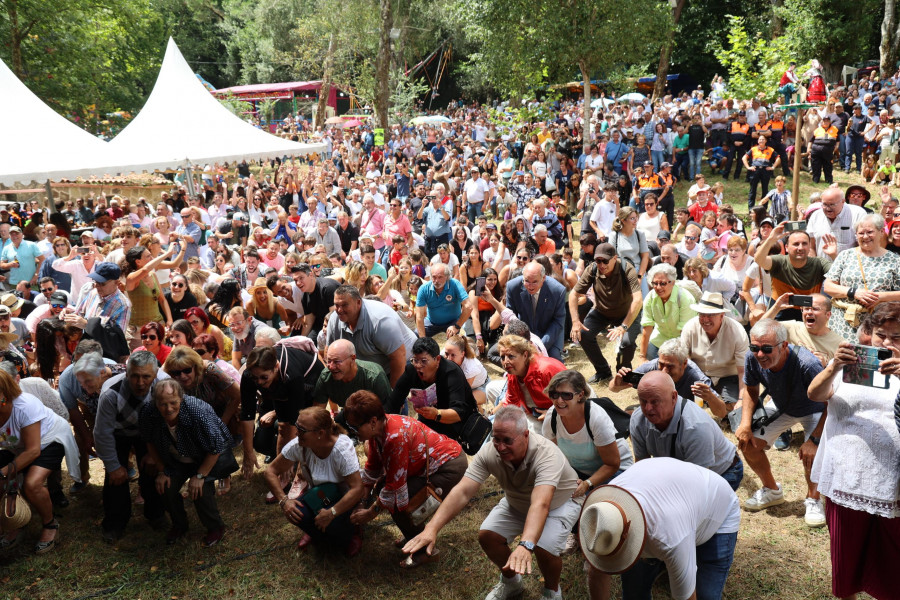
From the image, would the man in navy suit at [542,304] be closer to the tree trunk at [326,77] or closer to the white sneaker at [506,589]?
the white sneaker at [506,589]

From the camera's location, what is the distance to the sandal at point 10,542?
4.66 m

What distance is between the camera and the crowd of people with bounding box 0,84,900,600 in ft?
10.7

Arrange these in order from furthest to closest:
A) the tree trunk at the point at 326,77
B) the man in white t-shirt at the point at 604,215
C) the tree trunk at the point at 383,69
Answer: the tree trunk at the point at 326,77 → the tree trunk at the point at 383,69 → the man in white t-shirt at the point at 604,215

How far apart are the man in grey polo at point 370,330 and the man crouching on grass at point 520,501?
77.8 inches

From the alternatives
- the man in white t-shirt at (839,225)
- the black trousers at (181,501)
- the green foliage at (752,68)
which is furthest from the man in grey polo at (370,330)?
the green foliage at (752,68)

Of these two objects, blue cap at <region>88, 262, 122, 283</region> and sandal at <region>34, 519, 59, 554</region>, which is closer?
sandal at <region>34, 519, 59, 554</region>

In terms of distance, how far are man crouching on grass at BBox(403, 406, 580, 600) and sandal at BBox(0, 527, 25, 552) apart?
3060 millimetres

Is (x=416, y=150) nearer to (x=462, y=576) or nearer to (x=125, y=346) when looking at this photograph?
(x=125, y=346)

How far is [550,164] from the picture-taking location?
16188mm

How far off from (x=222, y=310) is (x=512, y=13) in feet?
38.4

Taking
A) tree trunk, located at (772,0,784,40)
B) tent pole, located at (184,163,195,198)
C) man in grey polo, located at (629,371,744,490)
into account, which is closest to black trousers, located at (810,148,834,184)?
tree trunk, located at (772,0,784,40)

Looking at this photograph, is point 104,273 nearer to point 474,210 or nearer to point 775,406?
point 775,406

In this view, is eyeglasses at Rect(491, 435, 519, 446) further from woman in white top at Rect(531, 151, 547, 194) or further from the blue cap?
woman in white top at Rect(531, 151, 547, 194)

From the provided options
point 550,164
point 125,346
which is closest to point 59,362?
point 125,346
